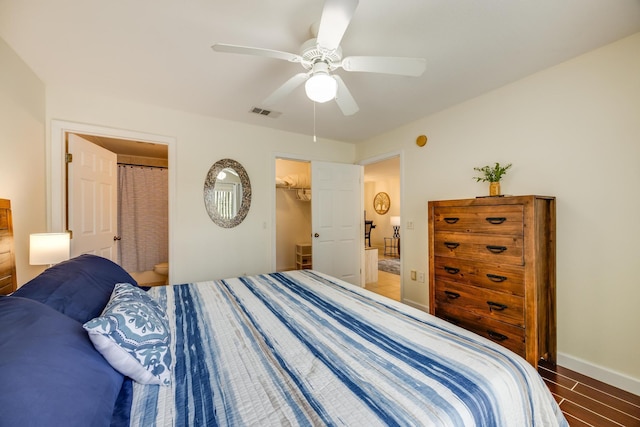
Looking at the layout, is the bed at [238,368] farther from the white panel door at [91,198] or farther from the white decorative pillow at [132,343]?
the white panel door at [91,198]

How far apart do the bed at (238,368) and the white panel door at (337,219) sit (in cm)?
238

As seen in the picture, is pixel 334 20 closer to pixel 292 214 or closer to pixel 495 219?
pixel 495 219

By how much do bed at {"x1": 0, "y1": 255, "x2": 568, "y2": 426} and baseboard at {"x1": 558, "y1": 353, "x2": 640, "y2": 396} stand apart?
130 centimetres

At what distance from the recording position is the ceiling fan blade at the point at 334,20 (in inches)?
42.5

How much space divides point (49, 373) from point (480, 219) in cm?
250

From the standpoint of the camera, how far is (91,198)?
109 inches

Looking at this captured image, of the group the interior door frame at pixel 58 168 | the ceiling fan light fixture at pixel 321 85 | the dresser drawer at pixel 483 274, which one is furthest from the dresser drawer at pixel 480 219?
the interior door frame at pixel 58 168

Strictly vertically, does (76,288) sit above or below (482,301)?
above

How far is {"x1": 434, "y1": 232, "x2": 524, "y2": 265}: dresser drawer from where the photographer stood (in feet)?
6.22

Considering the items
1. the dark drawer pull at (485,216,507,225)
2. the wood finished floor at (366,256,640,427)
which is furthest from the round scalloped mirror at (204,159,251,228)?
the wood finished floor at (366,256,640,427)

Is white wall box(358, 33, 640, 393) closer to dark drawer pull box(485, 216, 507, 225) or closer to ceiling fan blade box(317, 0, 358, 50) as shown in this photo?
dark drawer pull box(485, 216, 507, 225)

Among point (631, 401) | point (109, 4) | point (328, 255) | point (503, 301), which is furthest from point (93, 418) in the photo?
point (328, 255)

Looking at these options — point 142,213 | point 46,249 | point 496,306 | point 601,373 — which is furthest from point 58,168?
point 601,373

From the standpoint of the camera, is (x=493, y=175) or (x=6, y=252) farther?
(x=493, y=175)
